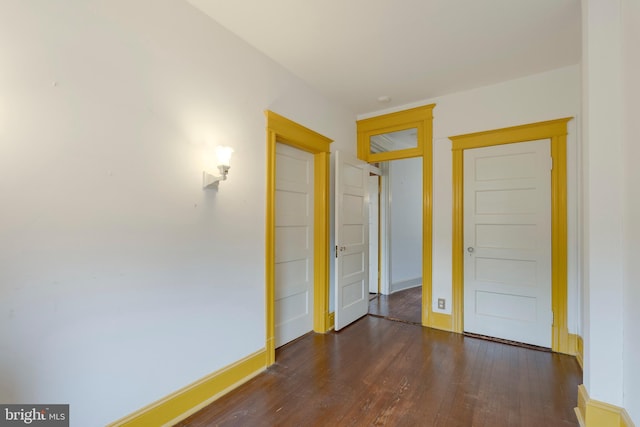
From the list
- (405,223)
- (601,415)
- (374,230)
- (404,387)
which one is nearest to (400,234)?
(405,223)

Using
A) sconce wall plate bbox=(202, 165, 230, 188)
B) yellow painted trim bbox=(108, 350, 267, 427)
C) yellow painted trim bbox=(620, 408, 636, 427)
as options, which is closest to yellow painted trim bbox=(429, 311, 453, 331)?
yellow painted trim bbox=(620, 408, 636, 427)

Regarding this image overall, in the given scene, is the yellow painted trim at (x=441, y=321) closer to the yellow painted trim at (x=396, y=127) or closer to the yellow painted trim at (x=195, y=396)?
the yellow painted trim at (x=396, y=127)

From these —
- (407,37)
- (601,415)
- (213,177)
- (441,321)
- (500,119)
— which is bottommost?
(441,321)

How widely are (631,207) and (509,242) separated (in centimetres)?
158

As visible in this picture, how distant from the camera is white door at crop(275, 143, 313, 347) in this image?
2.89 metres

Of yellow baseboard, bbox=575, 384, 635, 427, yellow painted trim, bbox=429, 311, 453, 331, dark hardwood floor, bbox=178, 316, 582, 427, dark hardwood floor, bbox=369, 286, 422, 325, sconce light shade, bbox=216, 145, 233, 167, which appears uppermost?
sconce light shade, bbox=216, 145, 233, 167

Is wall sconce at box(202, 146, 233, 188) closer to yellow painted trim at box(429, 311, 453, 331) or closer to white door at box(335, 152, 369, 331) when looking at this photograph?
white door at box(335, 152, 369, 331)

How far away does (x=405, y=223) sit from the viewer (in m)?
5.30

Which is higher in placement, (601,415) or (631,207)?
(631,207)

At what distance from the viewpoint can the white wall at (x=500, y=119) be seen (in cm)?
272

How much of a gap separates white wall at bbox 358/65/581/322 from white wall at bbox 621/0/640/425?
1323 mm

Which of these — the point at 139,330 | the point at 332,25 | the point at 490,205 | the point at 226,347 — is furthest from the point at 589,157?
the point at 139,330

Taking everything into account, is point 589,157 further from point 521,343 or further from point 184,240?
point 184,240

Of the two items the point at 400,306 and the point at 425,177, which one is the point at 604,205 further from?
the point at 400,306
